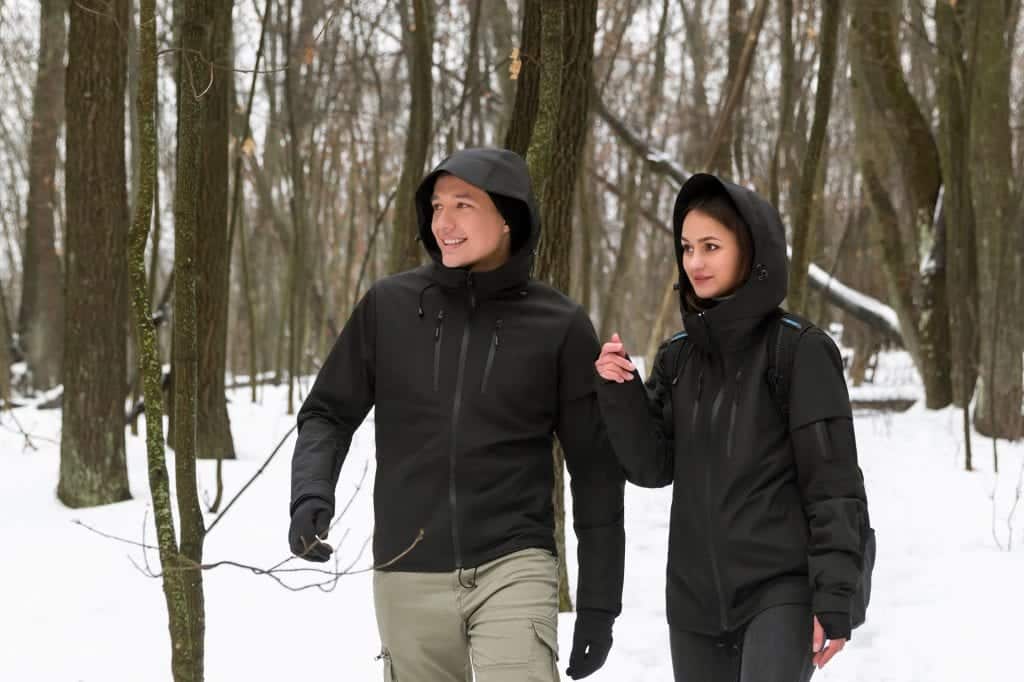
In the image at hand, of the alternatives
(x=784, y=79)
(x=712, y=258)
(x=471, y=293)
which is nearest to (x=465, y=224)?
(x=471, y=293)

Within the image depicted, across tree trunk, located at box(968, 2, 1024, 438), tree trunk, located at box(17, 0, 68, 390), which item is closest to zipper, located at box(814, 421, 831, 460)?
tree trunk, located at box(968, 2, 1024, 438)

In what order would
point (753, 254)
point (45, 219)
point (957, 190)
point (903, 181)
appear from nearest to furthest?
point (753, 254) → point (957, 190) → point (903, 181) → point (45, 219)

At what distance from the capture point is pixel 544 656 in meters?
2.57

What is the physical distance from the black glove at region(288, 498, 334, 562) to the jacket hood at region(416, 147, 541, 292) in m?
0.64

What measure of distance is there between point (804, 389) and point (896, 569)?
4099 mm

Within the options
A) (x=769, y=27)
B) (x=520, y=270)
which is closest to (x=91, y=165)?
(x=520, y=270)

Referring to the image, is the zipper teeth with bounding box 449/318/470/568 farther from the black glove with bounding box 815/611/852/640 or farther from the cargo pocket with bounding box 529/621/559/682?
the black glove with bounding box 815/611/852/640

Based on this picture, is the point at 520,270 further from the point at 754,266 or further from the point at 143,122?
the point at 143,122

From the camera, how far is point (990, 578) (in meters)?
5.70

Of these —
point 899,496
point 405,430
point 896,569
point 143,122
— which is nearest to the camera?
point 405,430

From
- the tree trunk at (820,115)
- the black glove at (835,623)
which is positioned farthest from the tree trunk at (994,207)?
the black glove at (835,623)

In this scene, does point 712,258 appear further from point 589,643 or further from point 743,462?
point 589,643

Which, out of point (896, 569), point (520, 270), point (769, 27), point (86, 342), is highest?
point (769, 27)

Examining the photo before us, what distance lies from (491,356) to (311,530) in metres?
0.60
